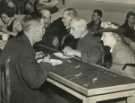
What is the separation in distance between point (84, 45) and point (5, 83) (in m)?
1.94

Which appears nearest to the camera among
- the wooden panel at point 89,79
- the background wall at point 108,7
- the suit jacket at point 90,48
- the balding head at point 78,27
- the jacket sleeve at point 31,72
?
Answer: the wooden panel at point 89,79

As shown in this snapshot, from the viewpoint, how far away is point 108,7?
383 inches

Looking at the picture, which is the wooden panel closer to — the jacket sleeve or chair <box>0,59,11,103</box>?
the jacket sleeve

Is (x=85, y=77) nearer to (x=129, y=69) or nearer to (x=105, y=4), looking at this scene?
(x=129, y=69)

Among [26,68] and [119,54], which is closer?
[26,68]

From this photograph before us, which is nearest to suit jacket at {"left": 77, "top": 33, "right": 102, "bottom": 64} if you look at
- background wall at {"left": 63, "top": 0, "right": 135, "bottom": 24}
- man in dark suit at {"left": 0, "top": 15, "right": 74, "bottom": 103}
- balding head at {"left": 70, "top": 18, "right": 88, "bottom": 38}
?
balding head at {"left": 70, "top": 18, "right": 88, "bottom": 38}

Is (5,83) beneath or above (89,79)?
beneath

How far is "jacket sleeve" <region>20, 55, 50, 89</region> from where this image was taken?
433 centimetres

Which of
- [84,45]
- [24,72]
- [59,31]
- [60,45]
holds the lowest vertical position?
[60,45]

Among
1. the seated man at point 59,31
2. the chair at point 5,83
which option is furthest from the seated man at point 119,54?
the seated man at point 59,31

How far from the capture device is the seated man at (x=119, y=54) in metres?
4.75

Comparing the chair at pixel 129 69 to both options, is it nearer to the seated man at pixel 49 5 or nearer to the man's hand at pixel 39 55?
the man's hand at pixel 39 55

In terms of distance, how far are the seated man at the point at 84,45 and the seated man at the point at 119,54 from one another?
0.35 meters

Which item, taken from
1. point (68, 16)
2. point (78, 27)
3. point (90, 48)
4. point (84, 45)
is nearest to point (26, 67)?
point (90, 48)
